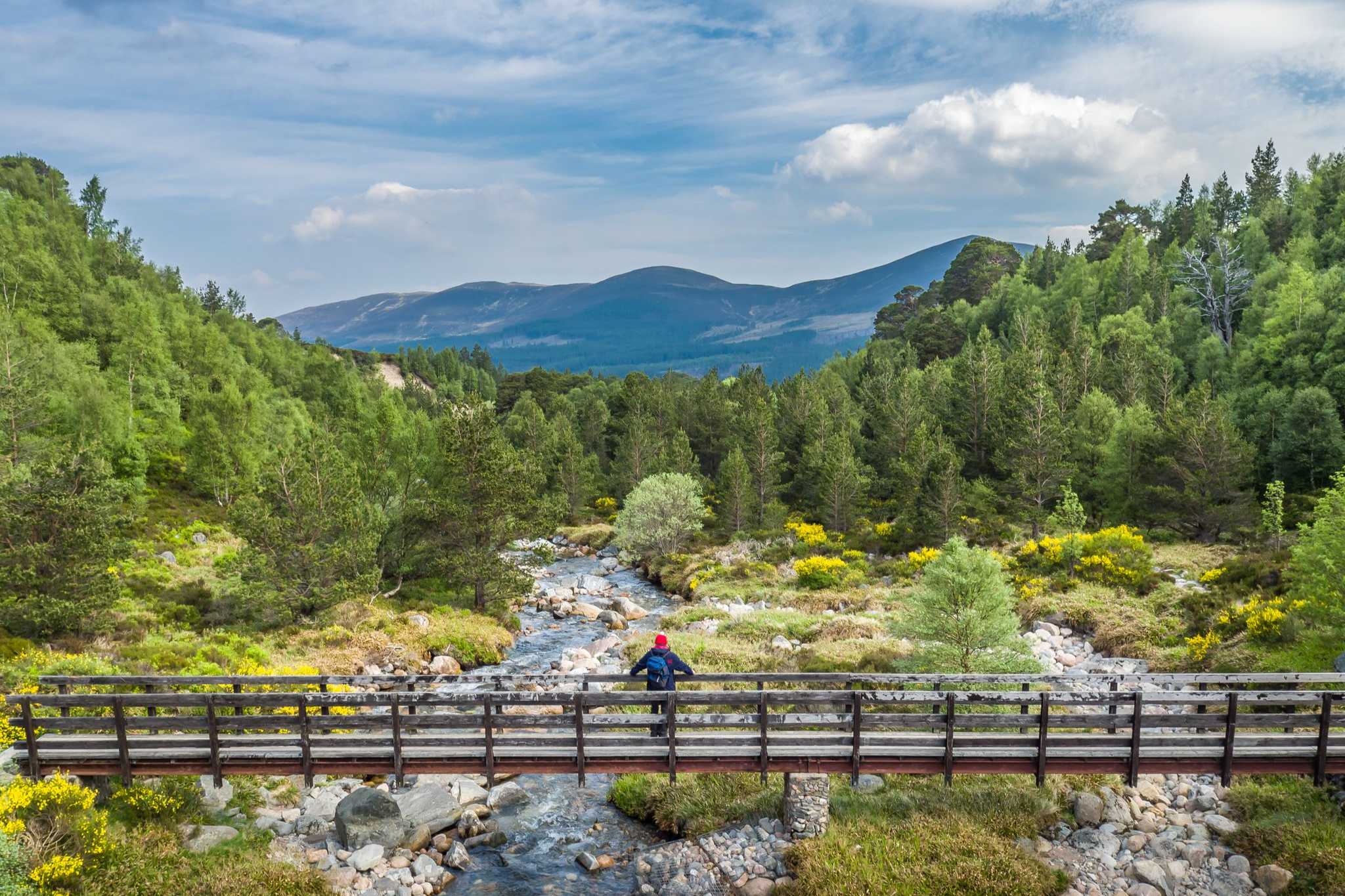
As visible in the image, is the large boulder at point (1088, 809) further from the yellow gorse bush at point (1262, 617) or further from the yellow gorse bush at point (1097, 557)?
the yellow gorse bush at point (1097, 557)

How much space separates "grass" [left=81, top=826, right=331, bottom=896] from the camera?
14555 mm

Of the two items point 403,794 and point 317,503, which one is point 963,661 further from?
point 317,503

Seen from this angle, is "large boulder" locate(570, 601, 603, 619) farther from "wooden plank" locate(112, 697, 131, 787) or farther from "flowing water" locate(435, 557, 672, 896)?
"wooden plank" locate(112, 697, 131, 787)

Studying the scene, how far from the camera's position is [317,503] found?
115 ft

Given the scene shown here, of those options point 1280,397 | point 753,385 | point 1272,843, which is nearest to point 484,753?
point 1272,843

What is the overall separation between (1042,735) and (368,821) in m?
15.1

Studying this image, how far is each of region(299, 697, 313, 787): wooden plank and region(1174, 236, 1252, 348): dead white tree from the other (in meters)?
89.4

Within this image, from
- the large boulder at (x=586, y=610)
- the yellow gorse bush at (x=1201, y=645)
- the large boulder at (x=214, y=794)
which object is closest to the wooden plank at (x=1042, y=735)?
the yellow gorse bush at (x=1201, y=645)

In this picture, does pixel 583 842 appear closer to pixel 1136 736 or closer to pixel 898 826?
pixel 898 826

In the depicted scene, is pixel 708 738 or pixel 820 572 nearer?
pixel 708 738

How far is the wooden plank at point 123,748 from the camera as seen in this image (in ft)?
52.6

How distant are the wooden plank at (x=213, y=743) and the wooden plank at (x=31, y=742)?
3.63 metres

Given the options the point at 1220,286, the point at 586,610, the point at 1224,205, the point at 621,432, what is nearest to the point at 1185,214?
the point at 1224,205

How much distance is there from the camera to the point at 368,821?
17.8 meters
